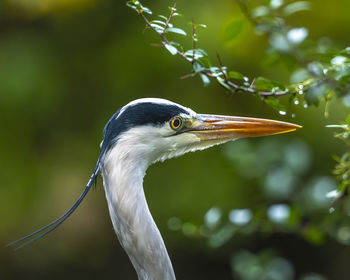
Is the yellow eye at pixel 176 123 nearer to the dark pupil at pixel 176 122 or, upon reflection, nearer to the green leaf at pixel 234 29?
the dark pupil at pixel 176 122

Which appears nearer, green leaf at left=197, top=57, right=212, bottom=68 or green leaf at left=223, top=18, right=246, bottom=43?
green leaf at left=197, top=57, right=212, bottom=68

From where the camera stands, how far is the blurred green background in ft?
11.9

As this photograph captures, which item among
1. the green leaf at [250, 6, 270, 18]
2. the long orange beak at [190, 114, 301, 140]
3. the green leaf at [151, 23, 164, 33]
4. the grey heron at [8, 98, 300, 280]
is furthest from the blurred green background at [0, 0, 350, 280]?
the green leaf at [151, 23, 164, 33]

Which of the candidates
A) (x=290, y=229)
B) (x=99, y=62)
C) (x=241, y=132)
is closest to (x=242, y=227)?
(x=290, y=229)

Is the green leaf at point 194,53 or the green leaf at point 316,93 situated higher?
the green leaf at point 194,53

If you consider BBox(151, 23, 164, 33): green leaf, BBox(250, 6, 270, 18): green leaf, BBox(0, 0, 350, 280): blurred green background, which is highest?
BBox(151, 23, 164, 33): green leaf

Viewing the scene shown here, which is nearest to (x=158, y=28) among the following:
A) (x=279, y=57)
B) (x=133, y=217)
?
(x=279, y=57)

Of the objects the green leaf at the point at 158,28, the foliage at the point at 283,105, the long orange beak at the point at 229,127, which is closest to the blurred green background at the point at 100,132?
the foliage at the point at 283,105

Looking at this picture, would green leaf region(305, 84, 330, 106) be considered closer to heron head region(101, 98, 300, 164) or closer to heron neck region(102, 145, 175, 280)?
heron head region(101, 98, 300, 164)

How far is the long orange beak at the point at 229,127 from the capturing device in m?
1.71

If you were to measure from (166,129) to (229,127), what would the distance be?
21 centimetres

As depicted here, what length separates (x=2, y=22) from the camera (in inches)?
→ 159

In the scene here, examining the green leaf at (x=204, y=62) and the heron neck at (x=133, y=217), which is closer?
the green leaf at (x=204, y=62)

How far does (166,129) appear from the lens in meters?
1.69
